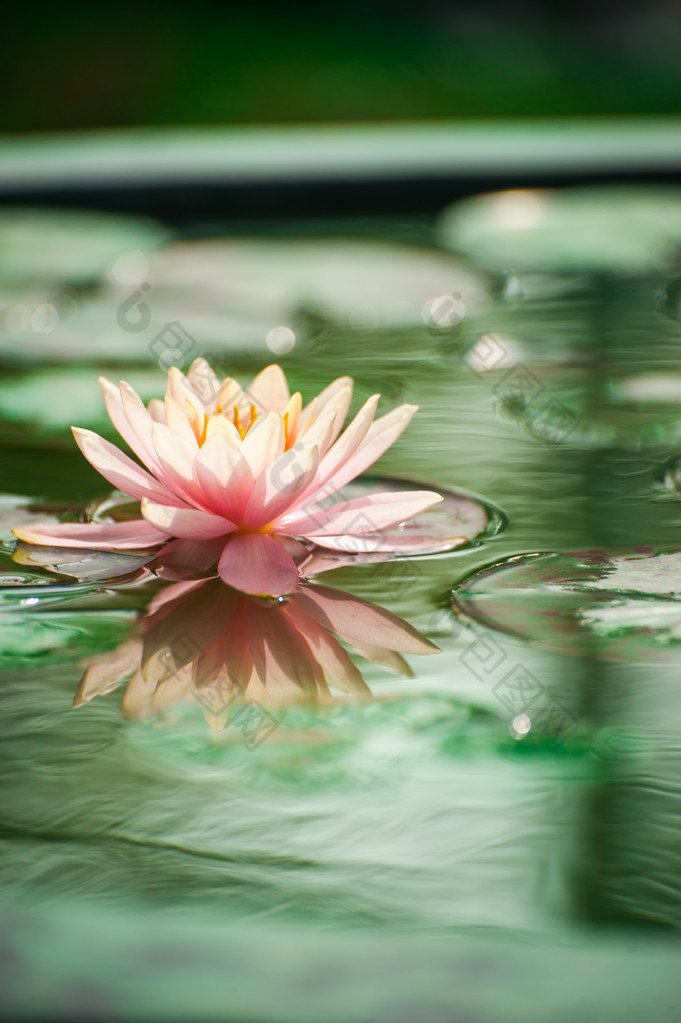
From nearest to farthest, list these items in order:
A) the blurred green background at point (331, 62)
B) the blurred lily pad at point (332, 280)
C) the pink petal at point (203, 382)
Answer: the pink petal at point (203, 382), the blurred lily pad at point (332, 280), the blurred green background at point (331, 62)

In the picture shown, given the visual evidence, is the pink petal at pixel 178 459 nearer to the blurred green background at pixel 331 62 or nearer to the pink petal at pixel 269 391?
the pink petal at pixel 269 391

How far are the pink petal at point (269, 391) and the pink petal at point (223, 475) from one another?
11 centimetres

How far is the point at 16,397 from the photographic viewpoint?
1039mm

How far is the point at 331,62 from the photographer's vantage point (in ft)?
17.1

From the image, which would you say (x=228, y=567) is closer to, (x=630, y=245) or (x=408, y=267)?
(x=408, y=267)

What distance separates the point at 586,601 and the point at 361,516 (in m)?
0.14

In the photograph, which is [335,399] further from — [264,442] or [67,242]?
[67,242]

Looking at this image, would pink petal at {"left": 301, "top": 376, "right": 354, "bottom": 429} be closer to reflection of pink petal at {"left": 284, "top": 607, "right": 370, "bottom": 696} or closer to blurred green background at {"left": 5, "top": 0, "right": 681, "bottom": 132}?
reflection of pink petal at {"left": 284, "top": 607, "right": 370, "bottom": 696}

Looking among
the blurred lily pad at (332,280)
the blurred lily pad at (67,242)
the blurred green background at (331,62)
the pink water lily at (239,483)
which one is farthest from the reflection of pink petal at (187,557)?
the blurred green background at (331,62)

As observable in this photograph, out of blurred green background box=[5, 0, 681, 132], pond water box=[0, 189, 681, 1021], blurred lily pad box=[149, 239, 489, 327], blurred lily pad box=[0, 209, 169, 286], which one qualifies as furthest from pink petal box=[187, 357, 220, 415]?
blurred green background box=[5, 0, 681, 132]

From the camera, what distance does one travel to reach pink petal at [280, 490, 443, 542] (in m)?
0.67

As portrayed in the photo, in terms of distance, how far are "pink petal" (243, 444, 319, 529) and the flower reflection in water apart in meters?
0.05

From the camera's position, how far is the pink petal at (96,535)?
0.66m

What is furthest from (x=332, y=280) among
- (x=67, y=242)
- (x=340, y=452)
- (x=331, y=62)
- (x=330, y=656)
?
(x=331, y=62)
